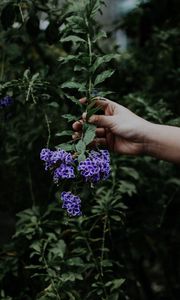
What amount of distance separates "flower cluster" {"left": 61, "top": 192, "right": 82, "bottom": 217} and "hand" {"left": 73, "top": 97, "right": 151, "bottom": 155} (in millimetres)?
200

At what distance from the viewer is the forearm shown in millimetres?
1734

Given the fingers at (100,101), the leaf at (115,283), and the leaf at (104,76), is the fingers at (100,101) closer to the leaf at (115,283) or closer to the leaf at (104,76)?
the leaf at (104,76)

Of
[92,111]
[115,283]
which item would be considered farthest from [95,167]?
[115,283]

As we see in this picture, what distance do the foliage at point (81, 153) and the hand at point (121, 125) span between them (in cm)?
7

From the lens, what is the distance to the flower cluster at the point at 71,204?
1.54m

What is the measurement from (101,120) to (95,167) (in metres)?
0.21

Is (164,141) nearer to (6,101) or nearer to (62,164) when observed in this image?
(62,164)

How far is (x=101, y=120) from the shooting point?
1.66 m

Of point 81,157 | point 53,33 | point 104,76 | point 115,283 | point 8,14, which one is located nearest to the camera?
point 81,157

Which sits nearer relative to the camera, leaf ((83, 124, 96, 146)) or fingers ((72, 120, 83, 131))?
leaf ((83, 124, 96, 146))

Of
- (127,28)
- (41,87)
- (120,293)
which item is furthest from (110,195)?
(127,28)

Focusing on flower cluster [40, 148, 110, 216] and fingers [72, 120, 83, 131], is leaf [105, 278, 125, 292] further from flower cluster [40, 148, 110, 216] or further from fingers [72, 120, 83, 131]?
fingers [72, 120, 83, 131]

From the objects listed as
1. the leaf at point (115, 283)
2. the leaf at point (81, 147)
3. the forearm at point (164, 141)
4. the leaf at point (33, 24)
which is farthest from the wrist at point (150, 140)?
the leaf at point (33, 24)

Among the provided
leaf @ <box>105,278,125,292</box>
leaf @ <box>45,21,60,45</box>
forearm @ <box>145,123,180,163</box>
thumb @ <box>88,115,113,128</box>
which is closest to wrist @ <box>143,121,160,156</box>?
forearm @ <box>145,123,180,163</box>
